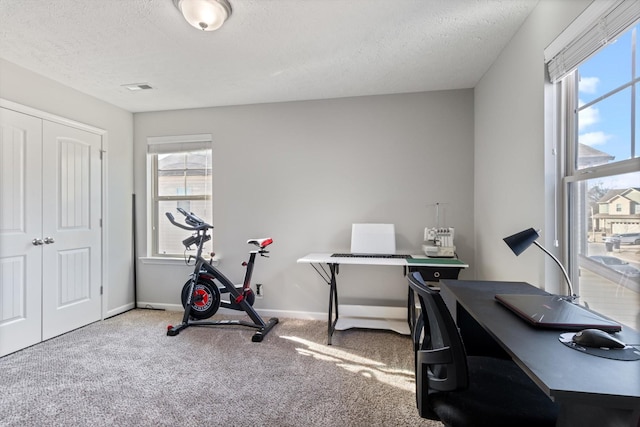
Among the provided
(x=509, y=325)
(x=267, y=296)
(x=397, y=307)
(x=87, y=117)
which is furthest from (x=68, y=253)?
(x=509, y=325)

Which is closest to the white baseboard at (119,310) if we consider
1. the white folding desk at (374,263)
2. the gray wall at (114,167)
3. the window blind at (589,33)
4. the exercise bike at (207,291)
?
the gray wall at (114,167)

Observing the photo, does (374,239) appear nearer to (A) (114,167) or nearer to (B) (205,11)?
(B) (205,11)

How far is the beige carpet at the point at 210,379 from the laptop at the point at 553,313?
96 cm

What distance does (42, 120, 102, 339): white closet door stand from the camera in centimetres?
296

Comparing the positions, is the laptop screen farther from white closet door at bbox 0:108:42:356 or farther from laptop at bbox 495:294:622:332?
white closet door at bbox 0:108:42:356

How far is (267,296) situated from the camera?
3.65 metres

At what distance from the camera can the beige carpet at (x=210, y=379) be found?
1.86 m

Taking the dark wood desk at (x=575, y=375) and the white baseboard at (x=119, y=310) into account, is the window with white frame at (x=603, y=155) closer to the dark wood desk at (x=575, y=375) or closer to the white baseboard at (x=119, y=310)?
the dark wood desk at (x=575, y=375)

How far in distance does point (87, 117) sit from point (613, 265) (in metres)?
4.57

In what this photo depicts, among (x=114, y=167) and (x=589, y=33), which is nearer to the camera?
(x=589, y=33)

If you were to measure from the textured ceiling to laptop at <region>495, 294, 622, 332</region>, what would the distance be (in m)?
1.79

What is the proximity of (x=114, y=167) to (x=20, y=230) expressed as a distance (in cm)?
121

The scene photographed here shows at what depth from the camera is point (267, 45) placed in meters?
2.40

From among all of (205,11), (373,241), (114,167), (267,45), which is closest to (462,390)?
(373,241)
